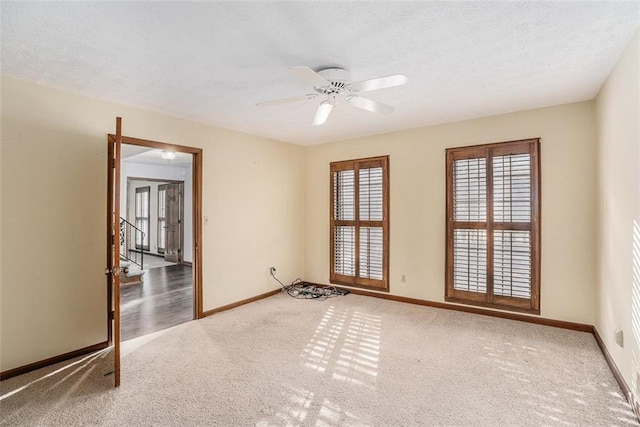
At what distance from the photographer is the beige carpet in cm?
214

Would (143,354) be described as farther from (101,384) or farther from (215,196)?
(215,196)

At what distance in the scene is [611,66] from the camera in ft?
8.54

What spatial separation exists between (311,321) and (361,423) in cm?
192

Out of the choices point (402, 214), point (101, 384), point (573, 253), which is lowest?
point (101, 384)

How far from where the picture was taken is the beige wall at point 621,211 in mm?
2164

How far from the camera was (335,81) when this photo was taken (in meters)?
2.58

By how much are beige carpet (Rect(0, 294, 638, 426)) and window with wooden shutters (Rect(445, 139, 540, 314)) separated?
43 cm

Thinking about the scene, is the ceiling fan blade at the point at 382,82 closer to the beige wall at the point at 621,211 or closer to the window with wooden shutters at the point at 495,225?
the beige wall at the point at 621,211

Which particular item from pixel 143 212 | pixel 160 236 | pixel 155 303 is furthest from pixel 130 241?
pixel 155 303

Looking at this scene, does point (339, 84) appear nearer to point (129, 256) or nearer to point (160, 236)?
point (160, 236)

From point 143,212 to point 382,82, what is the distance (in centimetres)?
948

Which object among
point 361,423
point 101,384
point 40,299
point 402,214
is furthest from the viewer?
point 402,214

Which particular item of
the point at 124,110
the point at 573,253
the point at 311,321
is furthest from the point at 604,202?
the point at 124,110

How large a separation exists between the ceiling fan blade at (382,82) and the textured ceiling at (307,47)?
7.8 inches
